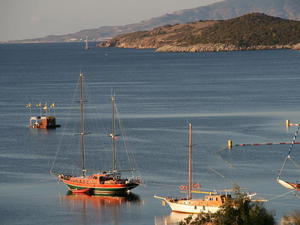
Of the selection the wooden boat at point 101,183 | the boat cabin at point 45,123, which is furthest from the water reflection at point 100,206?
the boat cabin at point 45,123

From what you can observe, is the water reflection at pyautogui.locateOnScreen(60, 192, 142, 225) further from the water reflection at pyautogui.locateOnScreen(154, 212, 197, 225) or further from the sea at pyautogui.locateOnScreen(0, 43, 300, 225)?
the water reflection at pyautogui.locateOnScreen(154, 212, 197, 225)

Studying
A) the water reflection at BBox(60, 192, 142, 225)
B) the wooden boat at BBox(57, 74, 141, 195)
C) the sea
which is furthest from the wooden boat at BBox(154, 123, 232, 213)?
the wooden boat at BBox(57, 74, 141, 195)

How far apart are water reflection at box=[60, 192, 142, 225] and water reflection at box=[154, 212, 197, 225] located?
269 centimetres

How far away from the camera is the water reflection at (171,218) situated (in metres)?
56.8

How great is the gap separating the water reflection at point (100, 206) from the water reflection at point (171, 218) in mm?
2695

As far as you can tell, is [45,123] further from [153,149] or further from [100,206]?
[100,206]

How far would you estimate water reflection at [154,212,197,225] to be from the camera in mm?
56844

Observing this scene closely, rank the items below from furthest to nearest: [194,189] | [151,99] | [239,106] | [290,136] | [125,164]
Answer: [151,99], [239,106], [290,136], [125,164], [194,189]

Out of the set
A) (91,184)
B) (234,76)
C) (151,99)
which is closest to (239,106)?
(151,99)

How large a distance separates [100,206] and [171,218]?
716cm

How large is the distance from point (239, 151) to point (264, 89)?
68672mm

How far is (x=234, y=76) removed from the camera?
611ft

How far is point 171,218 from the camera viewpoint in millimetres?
57781

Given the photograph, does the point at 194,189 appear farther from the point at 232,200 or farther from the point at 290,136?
the point at 290,136
